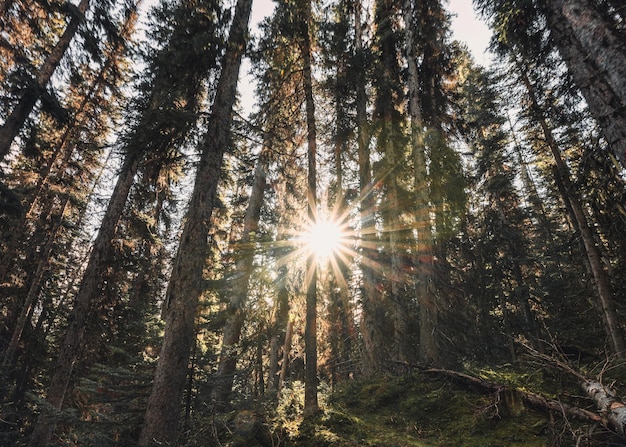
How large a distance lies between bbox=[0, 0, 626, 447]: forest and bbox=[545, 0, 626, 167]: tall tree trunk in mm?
35

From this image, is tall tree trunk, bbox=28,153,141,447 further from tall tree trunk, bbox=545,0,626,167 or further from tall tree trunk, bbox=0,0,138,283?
tall tree trunk, bbox=545,0,626,167

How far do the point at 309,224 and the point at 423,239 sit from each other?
3.74 m

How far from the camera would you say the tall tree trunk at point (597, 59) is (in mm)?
5059

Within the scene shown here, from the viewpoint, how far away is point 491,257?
17766 mm

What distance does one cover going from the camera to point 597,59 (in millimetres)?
5512

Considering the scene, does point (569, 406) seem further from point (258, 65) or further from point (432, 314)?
point (258, 65)

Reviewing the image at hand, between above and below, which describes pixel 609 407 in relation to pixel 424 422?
above

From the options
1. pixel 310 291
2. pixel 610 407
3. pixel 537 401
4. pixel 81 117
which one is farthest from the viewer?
pixel 81 117

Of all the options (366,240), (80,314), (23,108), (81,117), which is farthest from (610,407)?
(81,117)

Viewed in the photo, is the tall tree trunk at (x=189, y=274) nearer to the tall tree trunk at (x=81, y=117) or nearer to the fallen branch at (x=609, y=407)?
the fallen branch at (x=609, y=407)

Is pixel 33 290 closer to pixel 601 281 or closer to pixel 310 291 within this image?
pixel 310 291

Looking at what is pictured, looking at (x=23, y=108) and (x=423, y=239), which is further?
(x=23, y=108)

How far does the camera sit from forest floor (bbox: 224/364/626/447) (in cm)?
443

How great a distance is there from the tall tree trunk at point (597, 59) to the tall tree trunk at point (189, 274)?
7.39 m
